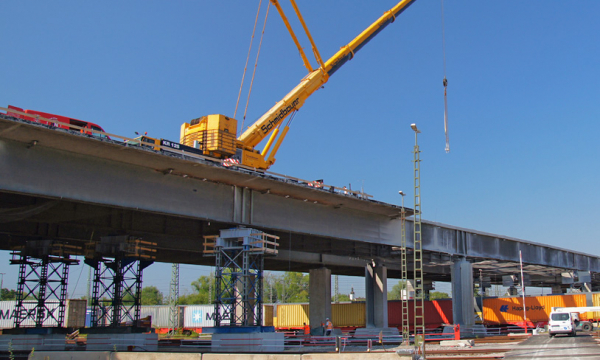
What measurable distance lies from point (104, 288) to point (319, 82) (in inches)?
906

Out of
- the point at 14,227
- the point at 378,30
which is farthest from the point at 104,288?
the point at 378,30

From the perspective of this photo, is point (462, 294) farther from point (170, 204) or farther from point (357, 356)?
point (357, 356)

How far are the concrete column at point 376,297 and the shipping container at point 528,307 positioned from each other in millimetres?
11949

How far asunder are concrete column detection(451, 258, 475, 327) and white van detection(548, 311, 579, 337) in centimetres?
780

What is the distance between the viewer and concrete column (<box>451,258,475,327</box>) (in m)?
44.6

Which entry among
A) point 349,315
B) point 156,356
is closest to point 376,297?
point 349,315

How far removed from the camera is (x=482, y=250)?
4922 centimetres

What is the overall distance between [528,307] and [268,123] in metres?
32.5

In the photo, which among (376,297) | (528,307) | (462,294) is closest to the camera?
(462,294)

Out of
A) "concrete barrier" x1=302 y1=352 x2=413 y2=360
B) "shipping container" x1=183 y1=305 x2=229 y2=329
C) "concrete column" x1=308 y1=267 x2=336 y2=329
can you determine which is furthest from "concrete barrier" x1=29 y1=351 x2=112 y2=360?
"shipping container" x1=183 y1=305 x2=229 y2=329

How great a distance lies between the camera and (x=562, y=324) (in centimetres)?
3716

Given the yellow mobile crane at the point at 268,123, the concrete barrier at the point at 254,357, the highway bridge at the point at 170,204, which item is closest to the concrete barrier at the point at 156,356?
the concrete barrier at the point at 254,357

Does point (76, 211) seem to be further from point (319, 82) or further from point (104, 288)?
point (319, 82)

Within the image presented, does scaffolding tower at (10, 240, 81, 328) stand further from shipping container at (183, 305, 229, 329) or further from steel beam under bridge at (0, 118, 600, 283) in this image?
shipping container at (183, 305, 229, 329)
